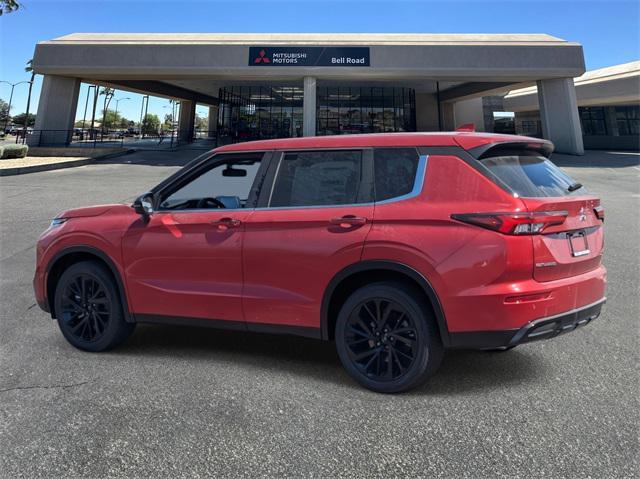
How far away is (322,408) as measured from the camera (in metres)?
2.89

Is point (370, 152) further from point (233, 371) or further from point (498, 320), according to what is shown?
point (233, 371)

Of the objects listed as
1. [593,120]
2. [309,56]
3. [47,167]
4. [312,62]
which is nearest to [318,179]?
[47,167]

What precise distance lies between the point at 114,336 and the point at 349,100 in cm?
3597

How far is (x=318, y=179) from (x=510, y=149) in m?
1.41

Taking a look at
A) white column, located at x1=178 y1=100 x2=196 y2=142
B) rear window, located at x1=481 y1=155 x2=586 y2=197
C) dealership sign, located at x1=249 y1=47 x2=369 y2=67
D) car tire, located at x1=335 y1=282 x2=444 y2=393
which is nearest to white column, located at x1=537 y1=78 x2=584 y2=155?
dealership sign, located at x1=249 y1=47 x2=369 y2=67

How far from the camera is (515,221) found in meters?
2.70

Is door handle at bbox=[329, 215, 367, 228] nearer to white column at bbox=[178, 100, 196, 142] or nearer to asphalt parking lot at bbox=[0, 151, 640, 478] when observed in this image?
asphalt parking lot at bbox=[0, 151, 640, 478]

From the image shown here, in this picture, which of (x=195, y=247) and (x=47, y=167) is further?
(x=47, y=167)

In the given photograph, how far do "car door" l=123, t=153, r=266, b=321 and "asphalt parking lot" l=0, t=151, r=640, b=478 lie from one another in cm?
52

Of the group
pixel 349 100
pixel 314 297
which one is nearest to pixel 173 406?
pixel 314 297

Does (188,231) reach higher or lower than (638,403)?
higher

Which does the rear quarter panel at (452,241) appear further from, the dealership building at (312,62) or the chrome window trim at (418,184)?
the dealership building at (312,62)

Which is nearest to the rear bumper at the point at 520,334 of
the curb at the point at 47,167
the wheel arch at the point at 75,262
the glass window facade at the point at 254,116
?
the wheel arch at the point at 75,262

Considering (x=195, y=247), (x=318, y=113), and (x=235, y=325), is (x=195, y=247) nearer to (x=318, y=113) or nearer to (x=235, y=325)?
(x=235, y=325)
